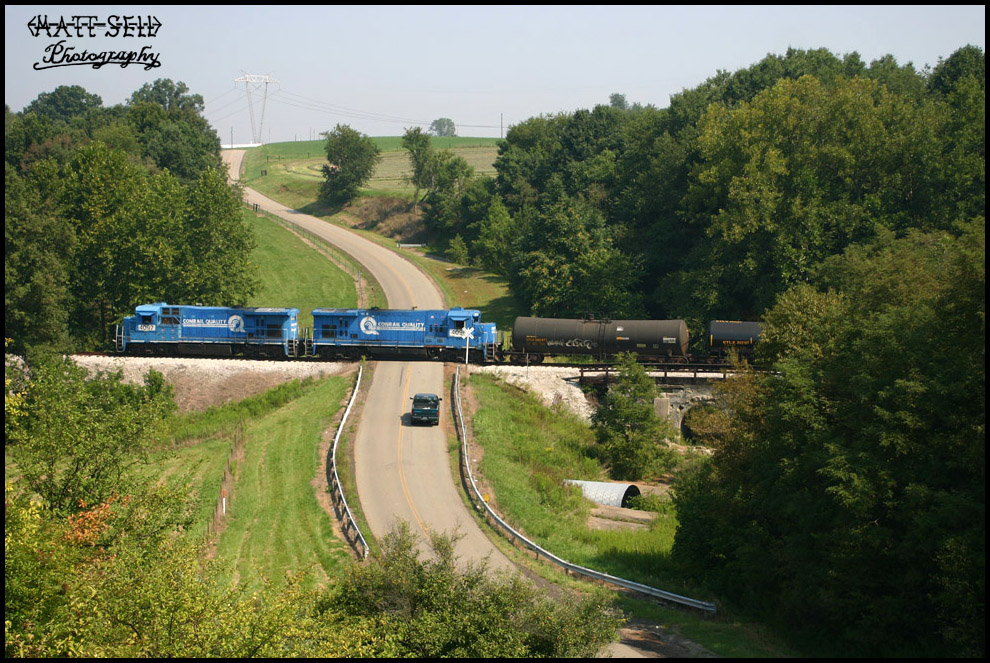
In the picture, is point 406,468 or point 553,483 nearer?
point 553,483

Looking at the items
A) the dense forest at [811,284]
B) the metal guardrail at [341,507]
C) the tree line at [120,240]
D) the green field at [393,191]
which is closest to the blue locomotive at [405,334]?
the metal guardrail at [341,507]

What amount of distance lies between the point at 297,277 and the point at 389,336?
37.2m

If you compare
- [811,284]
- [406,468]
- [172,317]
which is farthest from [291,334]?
[811,284]

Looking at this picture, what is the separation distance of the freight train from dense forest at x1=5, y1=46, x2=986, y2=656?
6.21 meters

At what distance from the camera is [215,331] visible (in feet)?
192

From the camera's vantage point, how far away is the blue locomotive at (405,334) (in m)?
57.2

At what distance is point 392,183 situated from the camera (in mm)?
144250

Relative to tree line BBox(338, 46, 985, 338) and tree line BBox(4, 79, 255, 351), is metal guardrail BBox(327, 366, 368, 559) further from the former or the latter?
tree line BBox(338, 46, 985, 338)

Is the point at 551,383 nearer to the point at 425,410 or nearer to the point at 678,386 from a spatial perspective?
the point at 678,386

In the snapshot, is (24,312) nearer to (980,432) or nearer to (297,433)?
(297,433)

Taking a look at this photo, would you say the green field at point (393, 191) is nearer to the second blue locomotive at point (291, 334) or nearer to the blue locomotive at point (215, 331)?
the second blue locomotive at point (291, 334)

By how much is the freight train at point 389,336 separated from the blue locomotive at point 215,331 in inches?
2.8

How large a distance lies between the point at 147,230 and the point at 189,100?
107 metres

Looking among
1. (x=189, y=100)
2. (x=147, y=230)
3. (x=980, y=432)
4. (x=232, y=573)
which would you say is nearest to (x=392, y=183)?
(x=189, y=100)
